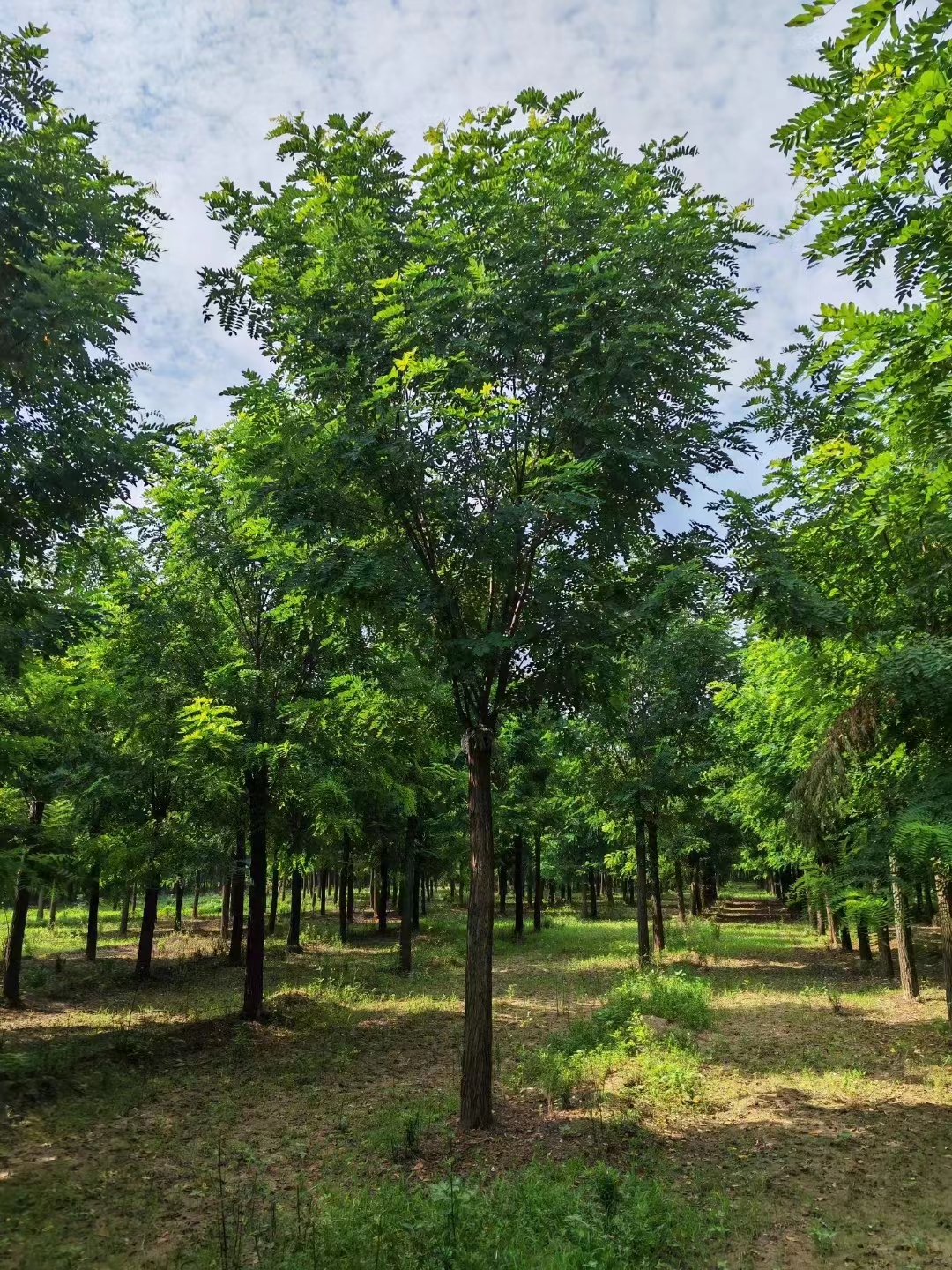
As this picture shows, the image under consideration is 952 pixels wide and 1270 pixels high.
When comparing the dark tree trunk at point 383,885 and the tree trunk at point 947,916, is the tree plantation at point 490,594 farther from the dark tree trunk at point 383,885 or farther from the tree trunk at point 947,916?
the dark tree trunk at point 383,885

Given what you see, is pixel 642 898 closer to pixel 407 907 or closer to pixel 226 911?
pixel 407 907

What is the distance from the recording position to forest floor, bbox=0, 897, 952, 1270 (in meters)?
5.82

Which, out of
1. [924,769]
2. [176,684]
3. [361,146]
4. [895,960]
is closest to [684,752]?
[895,960]

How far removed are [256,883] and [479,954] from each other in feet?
23.0

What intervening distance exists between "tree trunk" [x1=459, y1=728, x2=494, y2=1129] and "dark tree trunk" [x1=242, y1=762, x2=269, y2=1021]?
5.89 m

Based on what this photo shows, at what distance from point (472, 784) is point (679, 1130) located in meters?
4.43

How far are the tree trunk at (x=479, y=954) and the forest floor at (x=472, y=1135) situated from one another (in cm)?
42

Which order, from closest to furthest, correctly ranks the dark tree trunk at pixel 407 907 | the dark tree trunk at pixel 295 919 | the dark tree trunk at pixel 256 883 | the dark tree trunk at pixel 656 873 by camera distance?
1. the dark tree trunk at pixel 256 883
2. the dark tree trunk at pixel 407 907
3. the dark tree trunk at pixel 656 873
4. the dark tree trunk at pixel 295 919

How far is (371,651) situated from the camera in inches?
446

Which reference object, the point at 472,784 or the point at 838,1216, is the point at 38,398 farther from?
the point at 838,1216

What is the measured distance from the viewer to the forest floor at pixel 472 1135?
582 cm

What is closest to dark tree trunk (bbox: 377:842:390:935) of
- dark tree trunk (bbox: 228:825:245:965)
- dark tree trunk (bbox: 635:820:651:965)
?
dark tree trunk (bbox: 228:825:245:965)

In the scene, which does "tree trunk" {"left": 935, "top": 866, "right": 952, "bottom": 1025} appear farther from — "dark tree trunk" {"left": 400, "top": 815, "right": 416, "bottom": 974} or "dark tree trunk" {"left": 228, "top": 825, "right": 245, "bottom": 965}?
"dark tree trunk" {"left": 400, "top": 815, "right": 416, "bottom": 974}

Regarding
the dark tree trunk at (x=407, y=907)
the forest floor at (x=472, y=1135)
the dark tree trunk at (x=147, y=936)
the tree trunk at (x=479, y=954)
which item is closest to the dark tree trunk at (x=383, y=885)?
the dark tree trunk at (x=407, y=907)
